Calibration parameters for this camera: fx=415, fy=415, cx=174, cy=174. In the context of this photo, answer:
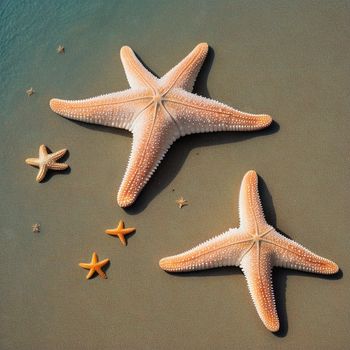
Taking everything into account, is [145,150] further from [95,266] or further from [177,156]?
[95,266]

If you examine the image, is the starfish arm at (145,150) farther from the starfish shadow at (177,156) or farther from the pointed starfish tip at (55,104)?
the pointed starfish tip at (55,104)

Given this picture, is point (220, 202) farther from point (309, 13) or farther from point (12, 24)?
point (12, 24)

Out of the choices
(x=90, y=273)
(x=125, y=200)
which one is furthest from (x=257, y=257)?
(x=90, y=273)

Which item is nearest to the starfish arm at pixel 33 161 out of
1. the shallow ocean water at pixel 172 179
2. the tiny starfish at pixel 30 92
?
the shallow ocean water at pixel 172 179

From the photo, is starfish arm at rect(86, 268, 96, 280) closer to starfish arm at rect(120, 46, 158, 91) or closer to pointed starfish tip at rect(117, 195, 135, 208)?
pointed starfish tip at rect(117, 195, 135, 208)

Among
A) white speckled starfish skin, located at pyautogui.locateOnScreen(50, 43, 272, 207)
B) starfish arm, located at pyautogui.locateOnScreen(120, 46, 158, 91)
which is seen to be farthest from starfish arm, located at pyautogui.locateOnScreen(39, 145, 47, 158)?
starfish arm, located at pyautogui.locateOnScreen(120, 46, 158, 91)

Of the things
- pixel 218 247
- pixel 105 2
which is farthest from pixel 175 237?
pixel 105 2

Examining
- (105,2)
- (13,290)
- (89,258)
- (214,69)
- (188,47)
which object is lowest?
(13,290)
